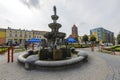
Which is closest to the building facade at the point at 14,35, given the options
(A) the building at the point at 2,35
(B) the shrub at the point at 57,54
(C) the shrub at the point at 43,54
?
(A) the building at the point at 2,35

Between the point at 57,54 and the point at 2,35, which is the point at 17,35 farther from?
the point at 57,54

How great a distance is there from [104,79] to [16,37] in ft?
171

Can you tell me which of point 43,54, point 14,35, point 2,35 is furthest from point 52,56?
point 14,35

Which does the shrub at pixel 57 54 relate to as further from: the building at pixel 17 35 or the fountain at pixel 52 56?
the building at pixel 17 35

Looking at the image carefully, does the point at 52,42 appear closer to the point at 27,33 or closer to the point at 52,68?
the point at 52,68

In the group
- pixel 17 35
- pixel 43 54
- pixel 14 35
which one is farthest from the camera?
pixel 17 35

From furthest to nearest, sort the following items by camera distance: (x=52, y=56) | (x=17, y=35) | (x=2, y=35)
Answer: (x=17, y=35)
(x=2, y=35)
(x=52, y=56)

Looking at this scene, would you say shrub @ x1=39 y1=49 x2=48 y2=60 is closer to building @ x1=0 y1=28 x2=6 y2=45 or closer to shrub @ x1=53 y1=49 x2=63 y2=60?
shrub @ x1=53 y1=49 x2=63 y2=60

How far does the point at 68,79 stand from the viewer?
4.94 meters

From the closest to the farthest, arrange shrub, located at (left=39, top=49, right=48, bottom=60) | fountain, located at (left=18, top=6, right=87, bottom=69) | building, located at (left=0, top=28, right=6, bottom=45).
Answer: fountain, located at (left=18, top=6, right=87, bottom=69), shrub, located at (left=39, top=49, right=48, bottom=60), building, located at (left=0, top=28, right=6, bottom=45)

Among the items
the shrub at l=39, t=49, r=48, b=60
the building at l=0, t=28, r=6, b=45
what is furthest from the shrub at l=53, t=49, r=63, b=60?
the building at l=0, t=28, r=6, b=45

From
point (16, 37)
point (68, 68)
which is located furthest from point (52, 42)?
point (16, 37)

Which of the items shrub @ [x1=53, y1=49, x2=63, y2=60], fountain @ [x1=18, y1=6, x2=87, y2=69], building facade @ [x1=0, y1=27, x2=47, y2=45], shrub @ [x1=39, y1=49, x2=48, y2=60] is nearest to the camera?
fountain @ [x1=18, y1=6, x2=87, y2=69]

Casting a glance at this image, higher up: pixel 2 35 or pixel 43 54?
pixel 2 35
